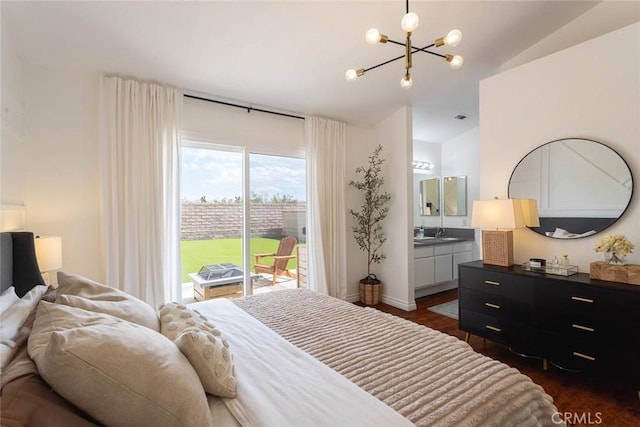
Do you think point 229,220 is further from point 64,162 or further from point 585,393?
point 585,393

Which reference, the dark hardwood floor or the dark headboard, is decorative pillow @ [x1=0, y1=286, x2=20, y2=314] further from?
the dark hardwood floor

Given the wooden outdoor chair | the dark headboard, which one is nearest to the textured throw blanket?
the dark headboard

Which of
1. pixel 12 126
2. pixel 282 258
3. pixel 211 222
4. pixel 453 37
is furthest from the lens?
pixel 282 258

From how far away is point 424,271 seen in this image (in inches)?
174

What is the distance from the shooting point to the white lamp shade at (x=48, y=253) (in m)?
2.05

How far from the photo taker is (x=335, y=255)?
4.08m

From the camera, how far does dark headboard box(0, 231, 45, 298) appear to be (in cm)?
162

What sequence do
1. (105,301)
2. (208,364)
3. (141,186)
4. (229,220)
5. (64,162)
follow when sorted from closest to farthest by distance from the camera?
(208,364), (105,301), (64,162), (141,186), (229,220)

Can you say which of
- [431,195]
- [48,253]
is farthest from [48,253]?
[431,195]

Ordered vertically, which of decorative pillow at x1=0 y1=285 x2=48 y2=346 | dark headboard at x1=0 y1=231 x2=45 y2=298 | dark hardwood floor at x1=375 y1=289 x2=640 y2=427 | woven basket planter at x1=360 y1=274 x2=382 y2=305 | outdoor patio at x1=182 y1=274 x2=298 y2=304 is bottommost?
dark hardwood floor at x1=375 y1=289 x2=640 y2=427

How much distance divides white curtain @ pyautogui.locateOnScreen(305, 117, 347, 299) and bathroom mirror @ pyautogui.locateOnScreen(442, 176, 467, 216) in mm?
2389

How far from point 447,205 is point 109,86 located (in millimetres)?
5237

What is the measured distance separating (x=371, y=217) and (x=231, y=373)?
3.51m

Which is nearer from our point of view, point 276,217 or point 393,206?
point 276,217
